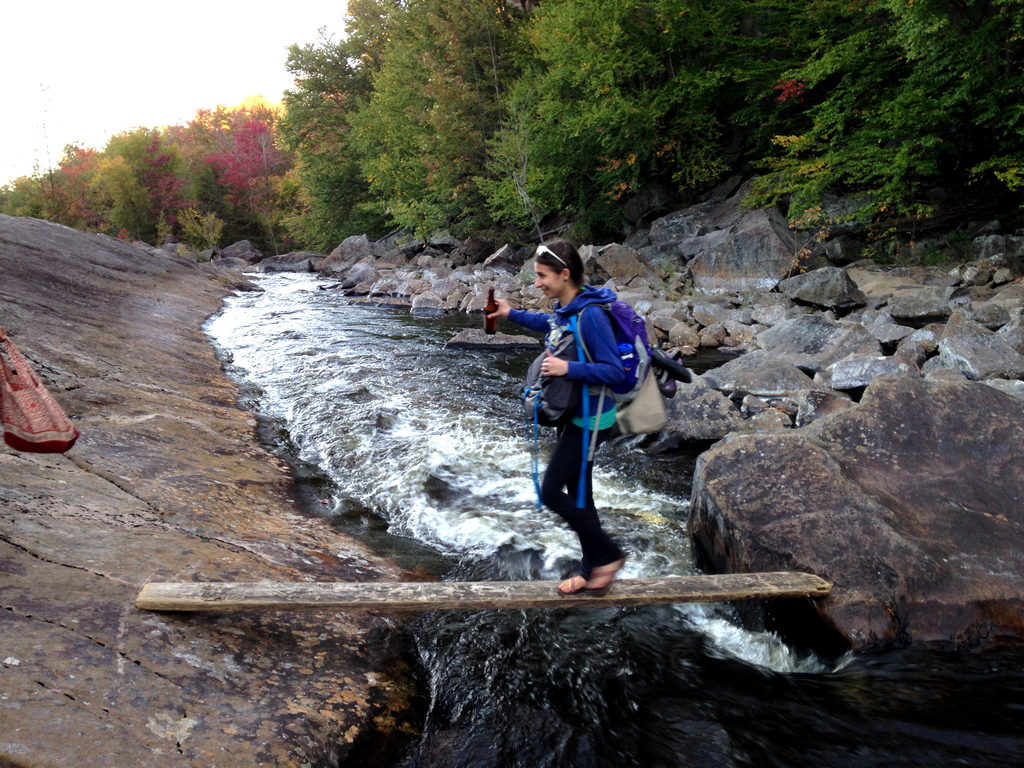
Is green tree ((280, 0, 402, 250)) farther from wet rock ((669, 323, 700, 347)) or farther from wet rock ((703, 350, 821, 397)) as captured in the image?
wet rock ((703, 350, 821, 397))

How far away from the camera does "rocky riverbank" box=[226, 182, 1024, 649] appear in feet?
12.0

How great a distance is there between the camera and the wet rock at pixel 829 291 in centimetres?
1322

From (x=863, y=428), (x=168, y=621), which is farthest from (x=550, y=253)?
(x=863, y=428)

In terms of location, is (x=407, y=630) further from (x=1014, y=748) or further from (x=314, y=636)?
(x=1014, y=748)

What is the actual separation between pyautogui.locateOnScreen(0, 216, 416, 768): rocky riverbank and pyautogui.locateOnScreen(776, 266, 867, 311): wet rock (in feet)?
37.8

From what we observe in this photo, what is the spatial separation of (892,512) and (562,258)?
275 centimetres

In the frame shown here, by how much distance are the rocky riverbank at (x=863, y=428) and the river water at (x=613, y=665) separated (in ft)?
0.95

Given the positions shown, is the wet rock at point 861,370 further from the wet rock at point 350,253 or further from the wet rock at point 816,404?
the wet rock at point 350,253

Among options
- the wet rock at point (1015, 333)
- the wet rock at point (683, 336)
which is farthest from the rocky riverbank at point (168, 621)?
the wet rock at point (1015, 333)

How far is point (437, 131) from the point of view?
27.5 meters

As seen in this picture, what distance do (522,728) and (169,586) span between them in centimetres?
194

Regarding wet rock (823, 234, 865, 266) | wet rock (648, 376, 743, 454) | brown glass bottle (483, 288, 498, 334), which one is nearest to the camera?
brown glass bottle (483, 288, 498, 334)

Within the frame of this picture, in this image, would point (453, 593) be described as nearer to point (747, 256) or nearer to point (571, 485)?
point (571, 485)

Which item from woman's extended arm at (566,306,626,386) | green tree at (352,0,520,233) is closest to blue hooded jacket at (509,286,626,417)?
woman's extended arm at (566,306,626,386)
